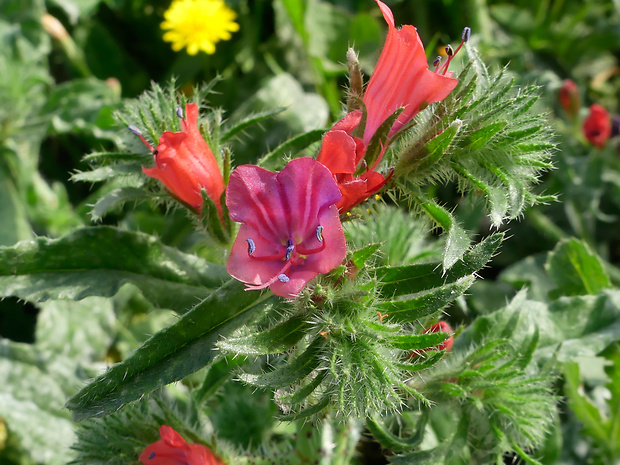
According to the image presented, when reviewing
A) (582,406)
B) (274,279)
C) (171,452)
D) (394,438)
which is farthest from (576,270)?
(171,452)

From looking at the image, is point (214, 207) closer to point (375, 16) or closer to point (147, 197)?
point (147, 197)

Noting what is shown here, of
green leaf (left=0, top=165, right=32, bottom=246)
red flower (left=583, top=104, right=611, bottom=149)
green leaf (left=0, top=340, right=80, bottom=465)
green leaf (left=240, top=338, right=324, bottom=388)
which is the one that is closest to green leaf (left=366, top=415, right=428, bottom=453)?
green leaf (left=240, top=338, right=324, bottom=388)

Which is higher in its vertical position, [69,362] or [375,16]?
[375,16]

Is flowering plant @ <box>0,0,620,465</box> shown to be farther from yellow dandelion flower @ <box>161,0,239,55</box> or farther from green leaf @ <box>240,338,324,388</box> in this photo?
yellow dandelion flower @ <box>161,0,239,55</box>

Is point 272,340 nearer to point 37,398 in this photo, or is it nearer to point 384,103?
point 384,103

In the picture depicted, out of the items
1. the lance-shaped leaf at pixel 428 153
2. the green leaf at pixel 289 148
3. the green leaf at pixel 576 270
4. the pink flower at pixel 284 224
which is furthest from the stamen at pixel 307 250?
the green leaf at pixel 576 270

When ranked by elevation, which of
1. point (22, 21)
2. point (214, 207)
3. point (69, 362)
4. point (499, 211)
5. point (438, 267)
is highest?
point (499, 211)

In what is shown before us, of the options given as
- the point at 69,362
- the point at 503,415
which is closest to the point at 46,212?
the point at 69,362
